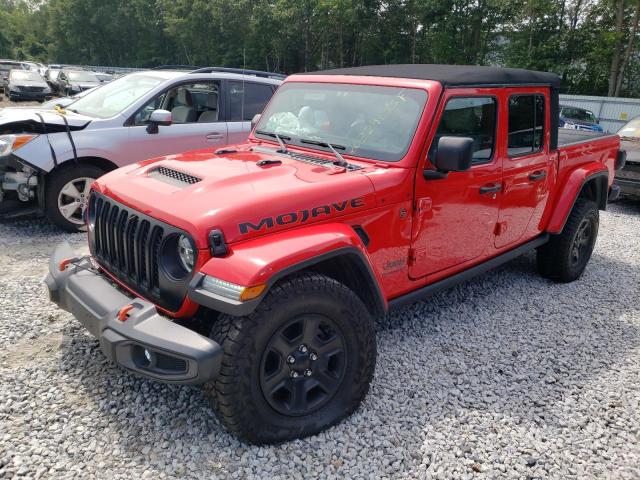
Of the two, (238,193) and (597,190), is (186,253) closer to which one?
(238,193)

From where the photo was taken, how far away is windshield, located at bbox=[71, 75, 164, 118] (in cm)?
591

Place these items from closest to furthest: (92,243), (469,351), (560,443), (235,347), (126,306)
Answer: (235,347) → (126,306) → (560,443) → (92,243) → (469,351)

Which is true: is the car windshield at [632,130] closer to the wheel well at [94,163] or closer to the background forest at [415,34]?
the wheel well at [94,163]

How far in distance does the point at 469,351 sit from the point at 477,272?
62cm

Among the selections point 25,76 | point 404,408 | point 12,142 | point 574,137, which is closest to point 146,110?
point 12,142

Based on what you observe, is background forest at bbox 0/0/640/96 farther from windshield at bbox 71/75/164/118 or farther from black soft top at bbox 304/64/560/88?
black soft top at bbox 304/64/560/88

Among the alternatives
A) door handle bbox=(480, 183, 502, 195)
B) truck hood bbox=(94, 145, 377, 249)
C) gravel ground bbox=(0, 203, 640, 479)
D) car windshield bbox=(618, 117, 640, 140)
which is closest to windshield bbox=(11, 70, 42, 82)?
gravel ground bbox=(0, 203, 640, 479)

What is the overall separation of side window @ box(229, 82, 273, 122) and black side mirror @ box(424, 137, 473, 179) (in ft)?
13.1

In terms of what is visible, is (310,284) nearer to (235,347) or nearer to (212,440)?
(235,347)

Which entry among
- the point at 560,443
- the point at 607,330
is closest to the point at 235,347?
the point at 560,443

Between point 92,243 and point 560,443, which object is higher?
point 92,243

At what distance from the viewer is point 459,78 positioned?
3.34 meters

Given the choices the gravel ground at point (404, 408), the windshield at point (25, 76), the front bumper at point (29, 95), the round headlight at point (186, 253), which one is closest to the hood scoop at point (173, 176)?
the round headlight at point (186, 253)

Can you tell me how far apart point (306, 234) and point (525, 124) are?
238cm
